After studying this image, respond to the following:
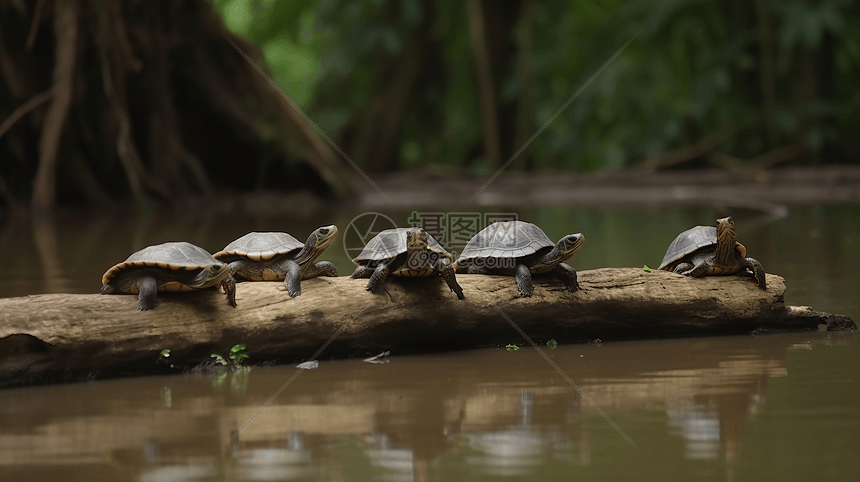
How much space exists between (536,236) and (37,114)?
34.9ft

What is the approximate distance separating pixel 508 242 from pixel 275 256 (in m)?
1.41

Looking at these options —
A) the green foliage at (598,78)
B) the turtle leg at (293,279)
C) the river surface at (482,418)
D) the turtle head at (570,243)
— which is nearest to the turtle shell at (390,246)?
the turtle leg at (293,279)

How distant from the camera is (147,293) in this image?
422cm

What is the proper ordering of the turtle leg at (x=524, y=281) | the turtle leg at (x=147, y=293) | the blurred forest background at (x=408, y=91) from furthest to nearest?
the blurred forest background at (x=408, y=91) → the turtle leg at (x=524, y=281) → the turtle leg at (x=147, y=293)

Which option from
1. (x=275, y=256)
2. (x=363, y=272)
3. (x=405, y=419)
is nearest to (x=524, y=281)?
(x=363, y=272)

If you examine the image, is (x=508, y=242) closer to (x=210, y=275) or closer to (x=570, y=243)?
(x=570, y=243)

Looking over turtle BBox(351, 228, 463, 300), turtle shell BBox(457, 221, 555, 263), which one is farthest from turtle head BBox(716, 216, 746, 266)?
turtle BBox(351, 228, 463, 300)

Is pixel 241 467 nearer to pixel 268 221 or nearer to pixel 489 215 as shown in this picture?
pixel 489 215

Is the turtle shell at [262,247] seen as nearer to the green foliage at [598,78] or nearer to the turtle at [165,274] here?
the turtle at [165,274]

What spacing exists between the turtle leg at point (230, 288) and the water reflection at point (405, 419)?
398 mm

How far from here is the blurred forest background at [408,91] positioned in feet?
43.5

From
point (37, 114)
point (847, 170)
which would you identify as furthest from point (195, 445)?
point (847, 170)

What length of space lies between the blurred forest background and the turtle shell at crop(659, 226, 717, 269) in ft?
31.2

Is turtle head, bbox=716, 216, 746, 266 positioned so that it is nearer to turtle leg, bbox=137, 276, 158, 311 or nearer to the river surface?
the river surface
